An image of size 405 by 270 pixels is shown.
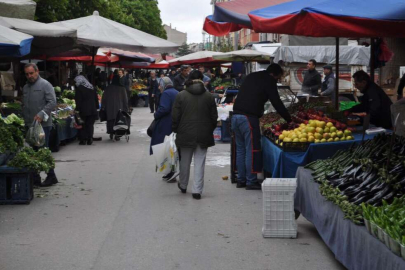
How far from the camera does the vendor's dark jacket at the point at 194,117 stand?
10031mm

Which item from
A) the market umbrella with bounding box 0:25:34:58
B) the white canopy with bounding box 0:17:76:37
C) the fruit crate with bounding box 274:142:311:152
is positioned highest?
the white canopy with bounding box 0:17:76:37

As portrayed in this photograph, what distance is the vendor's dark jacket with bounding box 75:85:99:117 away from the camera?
17484 millimetres

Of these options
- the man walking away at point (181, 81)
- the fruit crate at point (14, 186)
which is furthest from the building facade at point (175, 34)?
the fruit crate at point (14, 186)

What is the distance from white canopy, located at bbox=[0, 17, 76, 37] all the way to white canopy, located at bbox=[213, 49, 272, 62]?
1110 cm

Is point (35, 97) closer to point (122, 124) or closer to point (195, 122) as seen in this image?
point (195, 122)

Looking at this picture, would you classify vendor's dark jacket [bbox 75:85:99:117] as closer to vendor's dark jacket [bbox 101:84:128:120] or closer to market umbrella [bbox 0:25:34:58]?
vendor's dark jacket [bbox 101:84:128:120]

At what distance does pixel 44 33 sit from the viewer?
13453 mm

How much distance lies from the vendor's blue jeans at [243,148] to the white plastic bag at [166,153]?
1.02 meters

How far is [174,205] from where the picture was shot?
967 centimetres

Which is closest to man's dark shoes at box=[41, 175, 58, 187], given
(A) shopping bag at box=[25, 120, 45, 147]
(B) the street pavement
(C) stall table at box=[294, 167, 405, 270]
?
(B) the street pavement

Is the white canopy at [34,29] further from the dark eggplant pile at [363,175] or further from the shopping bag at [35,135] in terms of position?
the dark eggplant pile at [363,175]

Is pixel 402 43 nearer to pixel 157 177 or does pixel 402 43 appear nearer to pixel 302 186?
pixel 157 177

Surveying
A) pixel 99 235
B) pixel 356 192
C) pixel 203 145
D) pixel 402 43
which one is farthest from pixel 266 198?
pixel 402 43

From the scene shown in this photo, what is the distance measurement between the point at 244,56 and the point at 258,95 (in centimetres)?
1428
